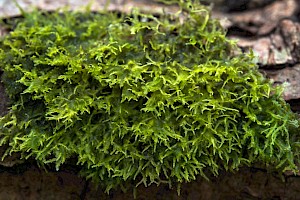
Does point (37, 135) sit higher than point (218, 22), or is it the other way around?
point (218, 22)

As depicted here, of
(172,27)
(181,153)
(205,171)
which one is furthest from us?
(172,27)

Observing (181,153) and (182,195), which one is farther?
(182,195)

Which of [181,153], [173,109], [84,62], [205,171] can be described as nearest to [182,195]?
[205,171]

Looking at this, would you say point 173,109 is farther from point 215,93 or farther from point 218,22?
point 218,22

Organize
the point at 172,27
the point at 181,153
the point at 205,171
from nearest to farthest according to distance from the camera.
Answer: the point at 181,153 → the point at 205,171 → the point at 172,27

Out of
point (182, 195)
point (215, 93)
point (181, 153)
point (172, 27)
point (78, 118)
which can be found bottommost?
point (182, 195)

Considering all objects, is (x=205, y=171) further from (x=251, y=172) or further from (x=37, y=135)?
(x=37, y=135)
